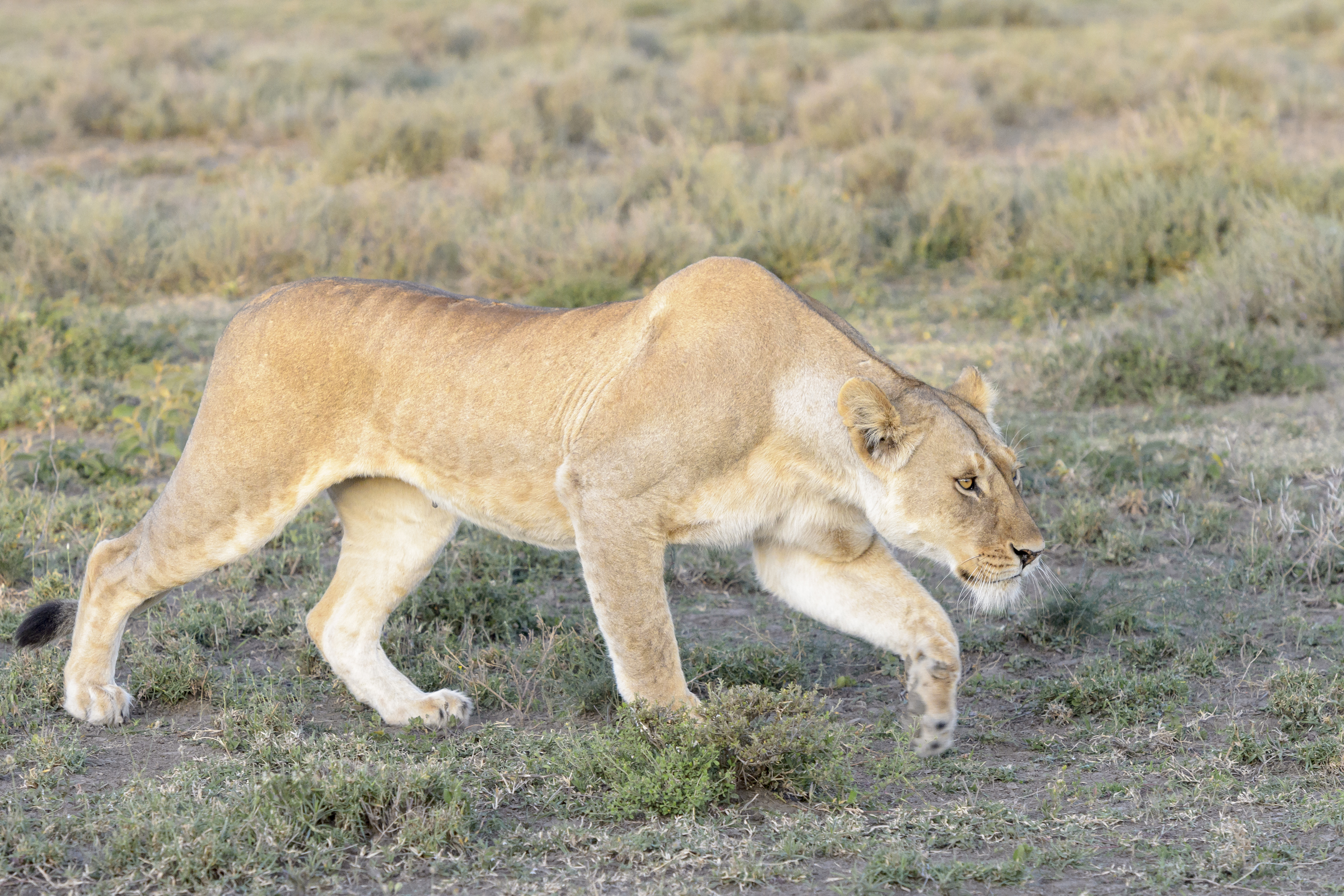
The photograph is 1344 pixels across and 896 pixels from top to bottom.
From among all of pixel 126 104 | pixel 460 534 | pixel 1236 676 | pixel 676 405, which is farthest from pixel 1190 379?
pixel 126 104

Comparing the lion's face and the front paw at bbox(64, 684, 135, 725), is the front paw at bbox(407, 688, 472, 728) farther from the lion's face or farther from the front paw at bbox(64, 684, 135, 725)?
the lion's face

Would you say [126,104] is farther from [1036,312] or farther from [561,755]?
[561,755]

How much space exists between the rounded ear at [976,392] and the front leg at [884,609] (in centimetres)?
54

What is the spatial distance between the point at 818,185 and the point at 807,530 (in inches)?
319

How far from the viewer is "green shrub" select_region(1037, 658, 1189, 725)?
4.52 meters

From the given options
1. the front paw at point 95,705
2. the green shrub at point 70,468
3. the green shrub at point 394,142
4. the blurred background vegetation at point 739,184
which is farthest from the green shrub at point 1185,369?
the green shrub at point 394,142

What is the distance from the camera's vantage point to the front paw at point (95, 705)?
4.45m

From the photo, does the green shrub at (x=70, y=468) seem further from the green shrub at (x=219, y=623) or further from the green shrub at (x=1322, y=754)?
the green shrub at (x=1322, y=754)

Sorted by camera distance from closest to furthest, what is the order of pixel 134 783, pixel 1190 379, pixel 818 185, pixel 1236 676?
pixel 134 783 < pixel 1236 676 < pixel 1190 379 < pixel 818 185

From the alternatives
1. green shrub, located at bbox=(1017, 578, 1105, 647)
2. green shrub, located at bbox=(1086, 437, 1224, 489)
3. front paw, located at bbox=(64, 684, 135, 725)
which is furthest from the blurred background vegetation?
front paw, located at bbox=(64, 684, 135, 725)

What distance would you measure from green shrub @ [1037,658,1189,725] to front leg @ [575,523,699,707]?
1.42 m

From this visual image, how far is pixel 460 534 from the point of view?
21.0 ft

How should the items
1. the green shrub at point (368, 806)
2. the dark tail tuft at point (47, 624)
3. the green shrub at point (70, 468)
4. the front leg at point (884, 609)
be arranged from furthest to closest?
the green shrub at point (70, 468)
the dark tail tuft at point (47, 624)
the front leg at point (884, 609)
the green shrub at point (368, 806)

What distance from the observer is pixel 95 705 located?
445 cm
